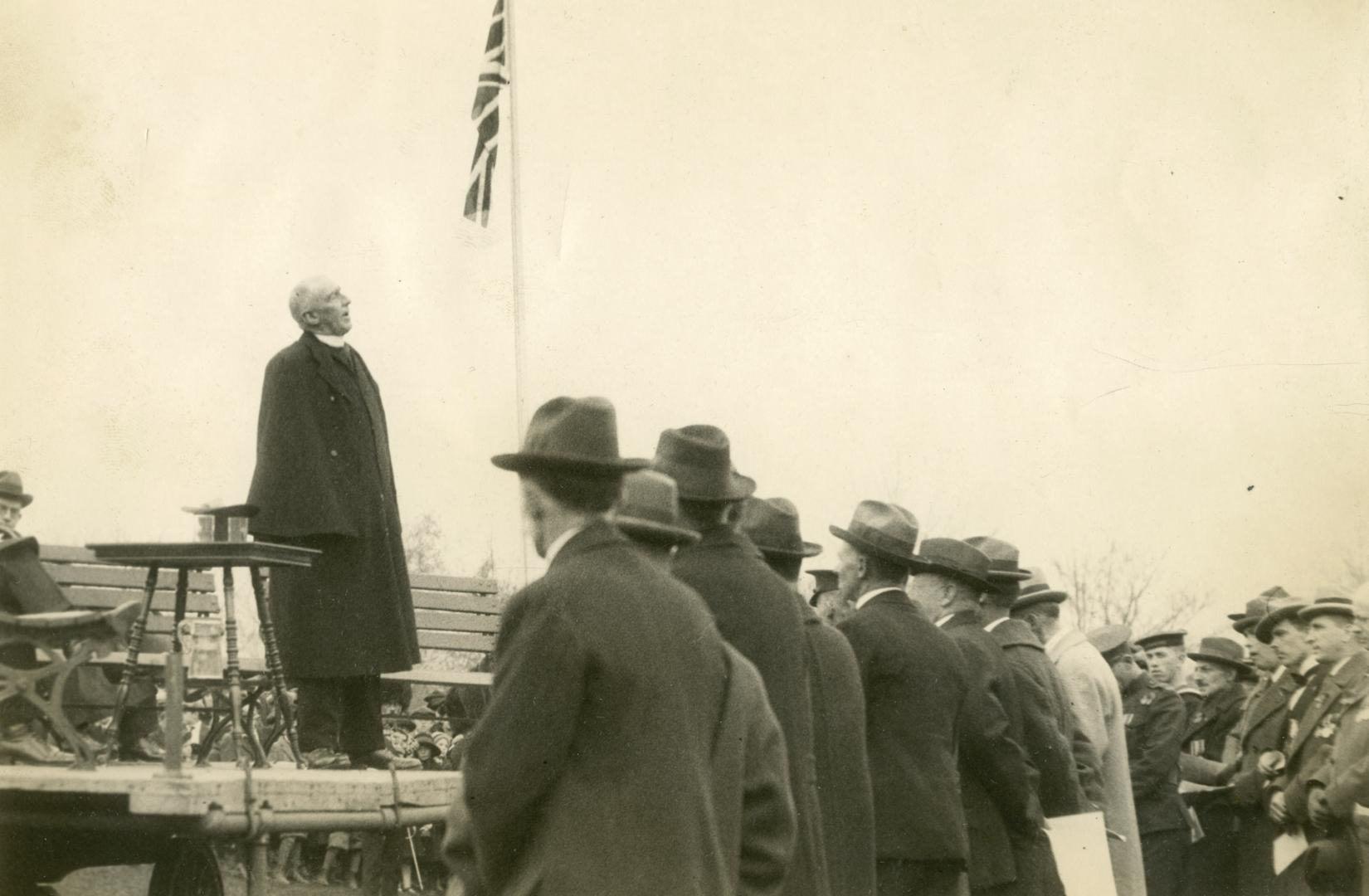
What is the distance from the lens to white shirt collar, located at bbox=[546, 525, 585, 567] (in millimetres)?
4004

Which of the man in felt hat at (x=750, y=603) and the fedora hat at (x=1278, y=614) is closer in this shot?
the man in felt hat at (x=750, y=603)

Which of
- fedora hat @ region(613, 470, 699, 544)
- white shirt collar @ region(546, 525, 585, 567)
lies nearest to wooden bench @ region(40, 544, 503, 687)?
fedora hat @ region(613, 470, 699, 544)

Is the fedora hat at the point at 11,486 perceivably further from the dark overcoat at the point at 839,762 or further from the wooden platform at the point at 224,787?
→ the dark overcoat at the point at 839,762

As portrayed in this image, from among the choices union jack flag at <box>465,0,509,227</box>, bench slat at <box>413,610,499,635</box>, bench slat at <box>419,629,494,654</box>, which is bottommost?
bench slat at <box>419,629,494,654</box>

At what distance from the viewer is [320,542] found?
7219 millimetres

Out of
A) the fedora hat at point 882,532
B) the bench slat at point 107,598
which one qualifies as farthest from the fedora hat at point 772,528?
the bench slat at point 107,598

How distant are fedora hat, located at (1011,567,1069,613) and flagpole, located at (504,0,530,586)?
2.79m

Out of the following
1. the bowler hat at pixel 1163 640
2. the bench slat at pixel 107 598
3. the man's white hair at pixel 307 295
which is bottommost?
the bowler hat at pixel 1163 640

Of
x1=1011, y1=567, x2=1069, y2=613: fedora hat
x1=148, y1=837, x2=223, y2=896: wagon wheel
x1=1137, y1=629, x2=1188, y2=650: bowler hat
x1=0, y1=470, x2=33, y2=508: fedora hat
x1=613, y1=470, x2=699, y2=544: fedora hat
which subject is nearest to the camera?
x1=613, y1=470, x2=699, y2=544: fedora hat

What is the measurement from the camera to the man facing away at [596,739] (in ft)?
12.1

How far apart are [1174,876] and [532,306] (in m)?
5.29

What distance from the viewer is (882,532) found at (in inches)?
268

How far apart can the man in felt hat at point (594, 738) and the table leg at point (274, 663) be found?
3.24 meters

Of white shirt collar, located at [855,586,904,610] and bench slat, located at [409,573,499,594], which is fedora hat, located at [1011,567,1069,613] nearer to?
white shirt collar, located at [855,586,904,610]
